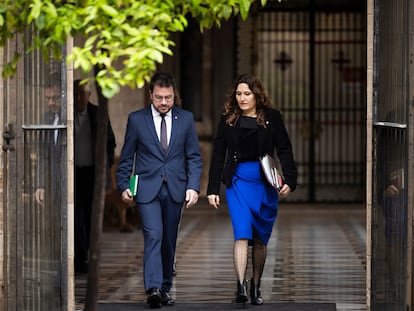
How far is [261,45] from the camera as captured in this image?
23.2 metres

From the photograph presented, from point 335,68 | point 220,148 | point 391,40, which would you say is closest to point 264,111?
point 220,148

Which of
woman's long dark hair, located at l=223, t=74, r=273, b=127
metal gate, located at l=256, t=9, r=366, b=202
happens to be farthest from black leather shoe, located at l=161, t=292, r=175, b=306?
metal gate, located at l=256, t=9, r=366, b=202

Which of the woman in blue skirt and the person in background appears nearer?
the woman in blue skirt

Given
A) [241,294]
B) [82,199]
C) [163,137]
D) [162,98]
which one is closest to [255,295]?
[241,294]

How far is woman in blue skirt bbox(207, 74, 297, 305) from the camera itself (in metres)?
11.3

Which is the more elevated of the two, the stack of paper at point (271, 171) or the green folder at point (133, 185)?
the stack of paper at point (271, 171)

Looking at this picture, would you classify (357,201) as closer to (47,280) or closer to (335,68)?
(335,68)

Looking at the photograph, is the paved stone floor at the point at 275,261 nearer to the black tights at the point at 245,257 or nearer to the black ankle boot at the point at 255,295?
the black ankle boot at the point at 255,295

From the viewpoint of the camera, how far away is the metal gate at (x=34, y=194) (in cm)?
1016

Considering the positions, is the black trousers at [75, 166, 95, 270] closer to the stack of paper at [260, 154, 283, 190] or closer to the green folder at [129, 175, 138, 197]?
the green folder at [129, 175, 138, 197]

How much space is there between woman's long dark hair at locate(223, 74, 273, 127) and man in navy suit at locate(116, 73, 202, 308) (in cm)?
32

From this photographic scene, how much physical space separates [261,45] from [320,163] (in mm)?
2132

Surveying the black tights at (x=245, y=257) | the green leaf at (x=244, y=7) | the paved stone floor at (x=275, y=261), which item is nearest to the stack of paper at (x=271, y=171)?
the black tights at (x=245, y=257)

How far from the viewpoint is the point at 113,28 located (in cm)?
675
